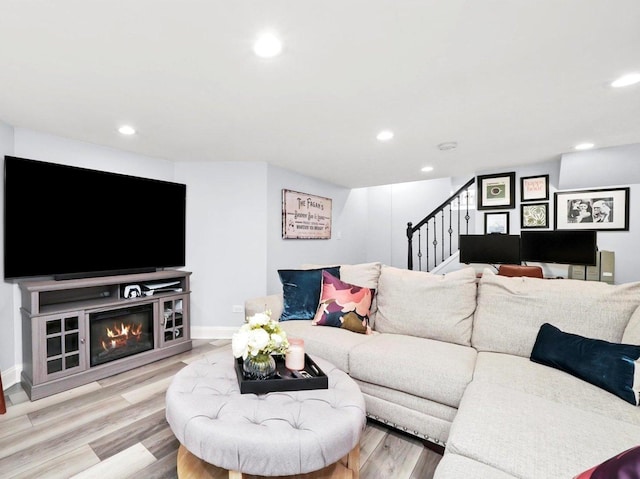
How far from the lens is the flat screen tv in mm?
2434

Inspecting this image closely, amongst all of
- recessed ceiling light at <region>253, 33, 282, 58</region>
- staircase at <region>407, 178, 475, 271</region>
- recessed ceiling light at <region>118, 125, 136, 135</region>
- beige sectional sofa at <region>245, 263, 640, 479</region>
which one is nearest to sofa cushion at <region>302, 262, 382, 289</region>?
beige sectional sofa at <region>245, 263, 640, 479</region>

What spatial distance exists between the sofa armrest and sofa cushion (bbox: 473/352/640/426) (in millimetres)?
1596

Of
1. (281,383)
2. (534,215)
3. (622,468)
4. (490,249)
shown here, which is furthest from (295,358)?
(534,215)

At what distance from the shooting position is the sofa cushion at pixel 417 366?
169 cm

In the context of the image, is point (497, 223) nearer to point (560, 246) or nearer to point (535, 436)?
point (560, 246)

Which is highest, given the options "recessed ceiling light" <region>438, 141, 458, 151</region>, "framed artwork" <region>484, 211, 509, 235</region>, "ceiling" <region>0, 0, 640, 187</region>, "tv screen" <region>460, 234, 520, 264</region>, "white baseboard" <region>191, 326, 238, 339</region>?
"ceiling" <region>0, 0, 640, 187</region>

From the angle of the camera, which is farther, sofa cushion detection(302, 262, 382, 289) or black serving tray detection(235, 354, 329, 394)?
sofa cushion detection(302, 262, 382, 289)

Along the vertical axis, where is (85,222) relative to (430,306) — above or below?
above

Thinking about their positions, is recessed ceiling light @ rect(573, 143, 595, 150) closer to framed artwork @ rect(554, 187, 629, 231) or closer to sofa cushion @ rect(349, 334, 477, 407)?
framed artwork @ rect(554, 187, 629, 231)

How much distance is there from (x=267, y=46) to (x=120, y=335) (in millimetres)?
2774

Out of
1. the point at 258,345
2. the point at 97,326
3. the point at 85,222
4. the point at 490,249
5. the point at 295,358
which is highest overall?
the point at 85,222

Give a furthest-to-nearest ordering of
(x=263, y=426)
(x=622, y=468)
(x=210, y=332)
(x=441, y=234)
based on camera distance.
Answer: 1. (x=441, y=234)
2. (x=210, y=332)
3. (x=263, y=426)
4. (x=622, y=468)

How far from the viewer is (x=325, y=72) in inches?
67.4

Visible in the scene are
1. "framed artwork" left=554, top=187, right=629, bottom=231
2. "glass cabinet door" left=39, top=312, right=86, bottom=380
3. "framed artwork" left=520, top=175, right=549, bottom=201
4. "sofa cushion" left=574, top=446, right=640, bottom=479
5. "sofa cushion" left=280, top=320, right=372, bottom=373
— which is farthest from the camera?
"framed artwork" left=520, top=175, right=549, bottom=201
